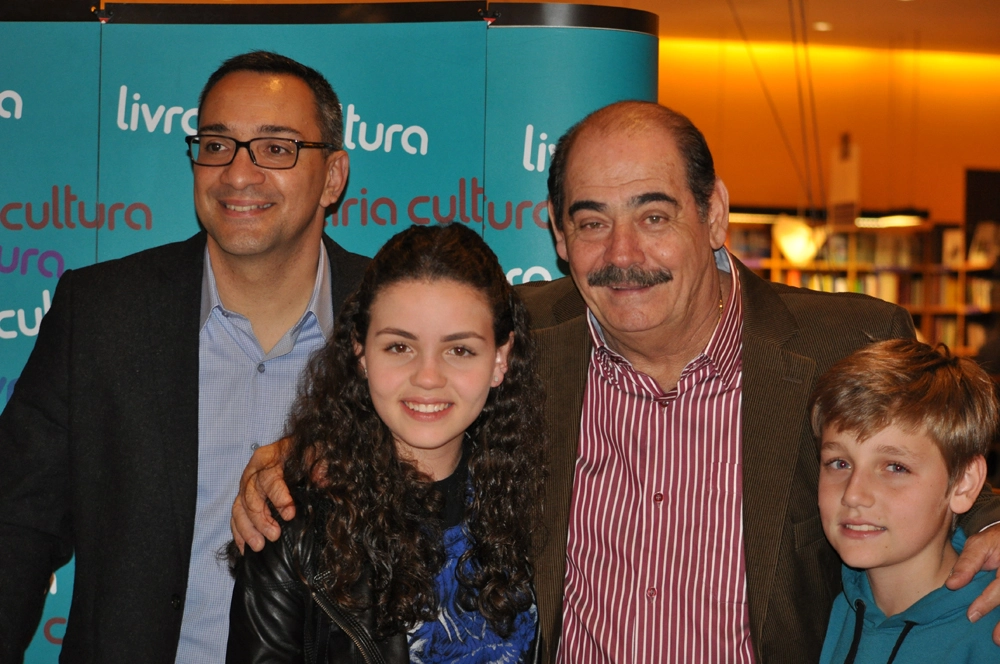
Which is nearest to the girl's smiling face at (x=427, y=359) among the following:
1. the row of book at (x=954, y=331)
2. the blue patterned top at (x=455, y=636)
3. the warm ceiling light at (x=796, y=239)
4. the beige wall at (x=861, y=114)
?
the blue patterned top at (x=455, y=636)

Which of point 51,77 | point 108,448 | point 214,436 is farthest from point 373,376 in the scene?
point 51,77

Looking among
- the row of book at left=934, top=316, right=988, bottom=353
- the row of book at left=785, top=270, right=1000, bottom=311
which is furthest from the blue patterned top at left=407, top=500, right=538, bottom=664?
the row of book at left=934, top=316, right=988, bottom=353

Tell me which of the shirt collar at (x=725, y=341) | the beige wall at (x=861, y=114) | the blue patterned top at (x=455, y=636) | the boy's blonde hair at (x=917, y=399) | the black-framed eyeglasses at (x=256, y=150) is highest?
the beige wall at (x=861, y=114)

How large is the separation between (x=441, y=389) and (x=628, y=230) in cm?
65

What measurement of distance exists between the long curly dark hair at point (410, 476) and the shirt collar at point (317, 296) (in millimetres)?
357

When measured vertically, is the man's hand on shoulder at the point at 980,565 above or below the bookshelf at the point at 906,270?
below

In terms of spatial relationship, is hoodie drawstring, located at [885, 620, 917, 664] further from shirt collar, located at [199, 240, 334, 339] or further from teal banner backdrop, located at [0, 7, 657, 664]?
teal banner backdrop, located at [0, 7, 657, 664]

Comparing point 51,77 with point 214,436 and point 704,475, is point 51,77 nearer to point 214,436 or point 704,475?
point 214,436

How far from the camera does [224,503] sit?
238 cm

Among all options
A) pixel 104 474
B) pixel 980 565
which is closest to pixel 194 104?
pixel 104 474

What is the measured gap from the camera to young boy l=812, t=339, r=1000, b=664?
195cm

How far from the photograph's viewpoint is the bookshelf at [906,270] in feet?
34.2

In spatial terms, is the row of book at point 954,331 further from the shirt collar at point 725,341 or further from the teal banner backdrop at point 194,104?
the shirt collar at point 725,341

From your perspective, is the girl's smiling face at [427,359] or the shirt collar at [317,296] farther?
the shirt collar at [317,296]
